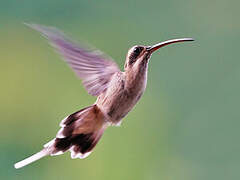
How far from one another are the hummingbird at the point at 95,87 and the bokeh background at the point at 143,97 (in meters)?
1.05

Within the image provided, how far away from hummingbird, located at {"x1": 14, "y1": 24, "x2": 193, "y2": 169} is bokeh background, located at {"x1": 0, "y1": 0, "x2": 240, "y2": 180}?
41.3 inches

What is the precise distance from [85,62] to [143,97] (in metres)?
1.36

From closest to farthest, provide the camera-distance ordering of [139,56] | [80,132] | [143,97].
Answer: [139,56] → [80,132] → [143,97]

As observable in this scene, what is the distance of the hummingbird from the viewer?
516 millimetres

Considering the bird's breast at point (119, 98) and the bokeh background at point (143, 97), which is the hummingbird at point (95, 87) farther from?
the bokeh background at point (143, 97)

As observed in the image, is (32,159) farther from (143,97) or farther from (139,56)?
(143,97)

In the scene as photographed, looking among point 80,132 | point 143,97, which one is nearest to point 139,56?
point 80,132

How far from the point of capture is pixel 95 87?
1.91 feet

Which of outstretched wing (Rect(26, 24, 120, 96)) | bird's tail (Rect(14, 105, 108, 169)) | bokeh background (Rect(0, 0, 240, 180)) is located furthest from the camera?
bokeh background (Rect(0, 0, 240, 180))

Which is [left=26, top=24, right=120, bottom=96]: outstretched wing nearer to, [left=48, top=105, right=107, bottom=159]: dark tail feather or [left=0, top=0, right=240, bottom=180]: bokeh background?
[left=48, top=105, right=107, bottom=159]: dark tail feather

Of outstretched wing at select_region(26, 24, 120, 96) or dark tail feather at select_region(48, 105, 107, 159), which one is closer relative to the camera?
outstretched wing at select_region(26, 24, 120, 96)

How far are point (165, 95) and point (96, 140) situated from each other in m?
1.36

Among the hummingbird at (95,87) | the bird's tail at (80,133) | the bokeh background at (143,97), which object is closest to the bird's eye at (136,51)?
the hummingbird at (95,87)

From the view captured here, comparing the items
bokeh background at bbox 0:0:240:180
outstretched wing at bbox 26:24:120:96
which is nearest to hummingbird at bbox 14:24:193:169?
outstretched wing at bbox 26:24:120:96
